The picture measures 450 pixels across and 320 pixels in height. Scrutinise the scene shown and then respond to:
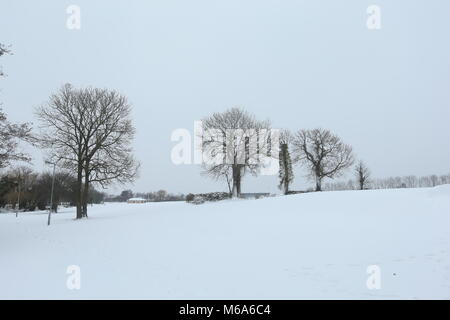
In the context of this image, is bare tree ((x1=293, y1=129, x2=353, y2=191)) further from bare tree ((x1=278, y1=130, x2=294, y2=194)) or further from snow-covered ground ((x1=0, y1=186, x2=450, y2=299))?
snow-covered ground ((x1=0, y1=186, x2=450, y2=299))

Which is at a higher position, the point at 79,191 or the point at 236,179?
the point at 236,179

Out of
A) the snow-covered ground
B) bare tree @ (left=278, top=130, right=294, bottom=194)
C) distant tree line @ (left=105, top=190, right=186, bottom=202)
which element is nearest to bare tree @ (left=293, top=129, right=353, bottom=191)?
bare tree @ (left=278, top=130, right=294, bottom=194)

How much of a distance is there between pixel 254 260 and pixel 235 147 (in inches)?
1386

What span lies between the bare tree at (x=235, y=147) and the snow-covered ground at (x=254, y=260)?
26559 mm

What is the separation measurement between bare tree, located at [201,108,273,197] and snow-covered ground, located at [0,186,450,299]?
26.6 metres

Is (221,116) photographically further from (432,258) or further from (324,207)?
(432,258)

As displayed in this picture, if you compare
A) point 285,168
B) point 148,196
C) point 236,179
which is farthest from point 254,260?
point 148,196

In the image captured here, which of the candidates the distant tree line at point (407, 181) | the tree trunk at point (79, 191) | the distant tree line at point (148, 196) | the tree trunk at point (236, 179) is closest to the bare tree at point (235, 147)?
the tree trunk at point (236, 179)

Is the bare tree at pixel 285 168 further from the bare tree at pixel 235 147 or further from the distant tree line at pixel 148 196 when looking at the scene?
the distant tree line at pixel 148 196

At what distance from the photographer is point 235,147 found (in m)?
44.8

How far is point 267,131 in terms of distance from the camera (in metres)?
46.9

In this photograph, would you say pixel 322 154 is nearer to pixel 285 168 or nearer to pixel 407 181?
pixel 285 168
